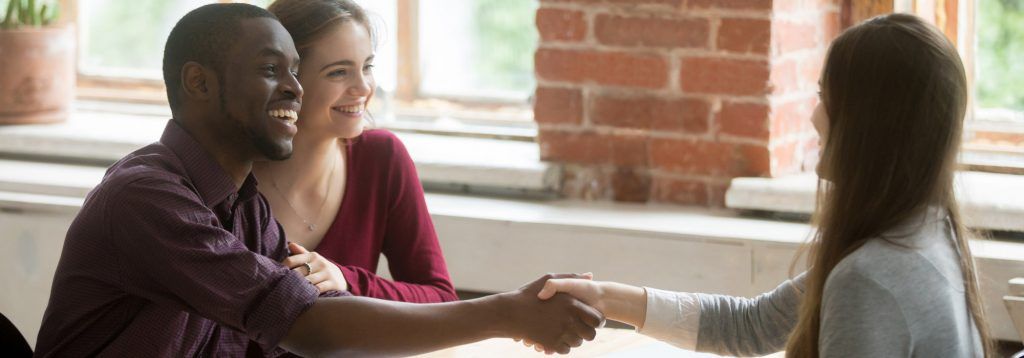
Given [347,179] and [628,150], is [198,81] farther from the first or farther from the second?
[628,150]

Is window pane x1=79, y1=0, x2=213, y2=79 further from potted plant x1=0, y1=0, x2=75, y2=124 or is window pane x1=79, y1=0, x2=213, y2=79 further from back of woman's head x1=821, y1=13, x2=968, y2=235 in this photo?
back of woman's head x1=821, y1=13, x2=968, y2=235

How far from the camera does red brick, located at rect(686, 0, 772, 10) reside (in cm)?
265

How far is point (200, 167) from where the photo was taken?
1.76m

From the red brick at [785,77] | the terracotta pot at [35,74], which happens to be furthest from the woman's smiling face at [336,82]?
the terracotta pot at [35,74]

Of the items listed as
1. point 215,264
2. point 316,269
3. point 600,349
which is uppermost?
point 215,264

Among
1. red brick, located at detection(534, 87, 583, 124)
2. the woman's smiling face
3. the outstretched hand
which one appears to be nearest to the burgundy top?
the woman's smiling face

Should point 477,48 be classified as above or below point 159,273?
above

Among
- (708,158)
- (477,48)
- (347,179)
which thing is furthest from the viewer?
(477,48)

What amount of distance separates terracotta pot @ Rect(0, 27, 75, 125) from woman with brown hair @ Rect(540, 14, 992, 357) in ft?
7.70

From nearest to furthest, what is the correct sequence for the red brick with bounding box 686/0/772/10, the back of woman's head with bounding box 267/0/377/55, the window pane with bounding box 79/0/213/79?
the back of woman's head with bounding box 267/0/377/55
the red brick with bounding box 686/0/772/10
the window pane with bounding box 79/0/213/79

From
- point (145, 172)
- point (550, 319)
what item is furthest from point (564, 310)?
point (145, 172)

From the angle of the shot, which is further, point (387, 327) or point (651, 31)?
point (651, 31)

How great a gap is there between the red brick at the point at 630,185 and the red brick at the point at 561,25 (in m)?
0.31

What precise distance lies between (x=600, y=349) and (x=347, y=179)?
63 cm
